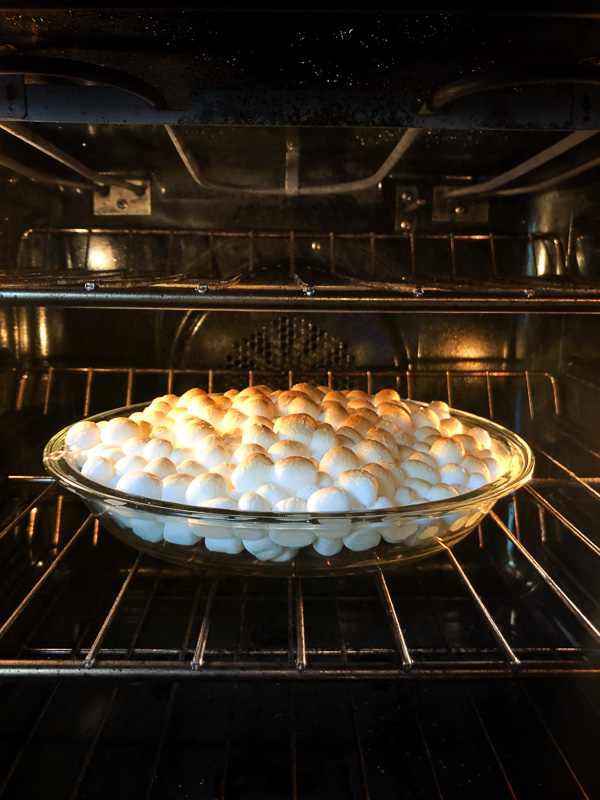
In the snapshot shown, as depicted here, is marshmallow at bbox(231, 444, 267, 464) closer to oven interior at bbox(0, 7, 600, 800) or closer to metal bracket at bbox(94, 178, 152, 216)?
oven interior at bbox(0, 7, 600, 800)

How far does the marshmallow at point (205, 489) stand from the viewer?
80cm

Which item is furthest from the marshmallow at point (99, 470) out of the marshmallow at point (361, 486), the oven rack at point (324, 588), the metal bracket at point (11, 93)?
the metal bracket at point (11, 93)

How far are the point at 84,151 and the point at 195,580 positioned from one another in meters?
0.76

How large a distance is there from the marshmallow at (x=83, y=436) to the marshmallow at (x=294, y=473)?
30 centimetres

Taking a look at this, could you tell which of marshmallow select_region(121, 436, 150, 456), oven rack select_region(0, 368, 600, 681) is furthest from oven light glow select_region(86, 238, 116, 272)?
marshmallow select_region(121, 436, 150, 456)

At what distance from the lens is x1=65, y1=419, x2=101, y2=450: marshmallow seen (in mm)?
946

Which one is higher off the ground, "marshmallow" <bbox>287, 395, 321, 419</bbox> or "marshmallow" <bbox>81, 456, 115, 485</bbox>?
"marshmallow" <bbox>287, 395, 321, 419</bbox>

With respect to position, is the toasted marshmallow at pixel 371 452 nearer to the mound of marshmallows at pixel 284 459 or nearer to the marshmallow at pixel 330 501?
the mound of marshmallows at pixel 284 459

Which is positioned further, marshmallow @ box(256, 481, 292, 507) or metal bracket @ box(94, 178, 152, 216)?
metal bracket @ box(94, 178, 152, 216)

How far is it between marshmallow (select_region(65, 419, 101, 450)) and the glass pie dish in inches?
5.0

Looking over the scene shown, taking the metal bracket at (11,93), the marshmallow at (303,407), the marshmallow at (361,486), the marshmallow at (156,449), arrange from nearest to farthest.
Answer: the metal bracket at (11,93) < the marshmallow at (361,486) < the marshmallow at (156,449) < the marshmallow at (303,407)

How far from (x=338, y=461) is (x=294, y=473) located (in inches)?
2.7

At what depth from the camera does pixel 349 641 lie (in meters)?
1.00

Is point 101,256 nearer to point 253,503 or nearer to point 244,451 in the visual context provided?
point 244,451
